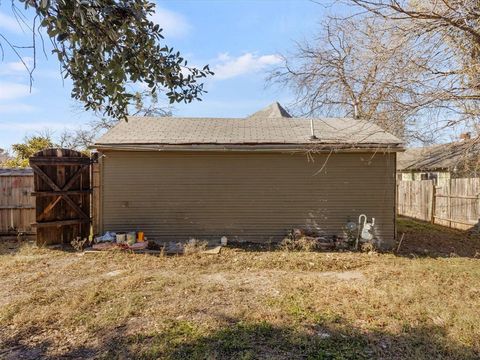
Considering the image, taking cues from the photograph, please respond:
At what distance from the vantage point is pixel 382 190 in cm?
847

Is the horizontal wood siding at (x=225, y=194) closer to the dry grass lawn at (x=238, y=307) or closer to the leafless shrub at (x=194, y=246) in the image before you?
the leafless shrub at (x=194, y=246)

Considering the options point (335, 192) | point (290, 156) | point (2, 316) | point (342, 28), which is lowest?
point (2, 316)

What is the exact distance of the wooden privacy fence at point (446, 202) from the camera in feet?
36.7

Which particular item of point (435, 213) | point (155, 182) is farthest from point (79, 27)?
point (435, 213)

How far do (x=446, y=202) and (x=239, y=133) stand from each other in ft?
26.6

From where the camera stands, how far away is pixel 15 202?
9.01 metres

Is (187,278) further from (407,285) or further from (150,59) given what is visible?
(150,59)

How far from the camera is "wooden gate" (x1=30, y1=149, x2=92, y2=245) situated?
26.4 ft

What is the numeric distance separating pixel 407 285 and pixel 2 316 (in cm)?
539

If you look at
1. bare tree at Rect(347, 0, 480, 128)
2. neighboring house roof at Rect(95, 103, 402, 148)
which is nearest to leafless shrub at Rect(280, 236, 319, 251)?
neighboring house roof at Rect(95, 103, 402, 148)

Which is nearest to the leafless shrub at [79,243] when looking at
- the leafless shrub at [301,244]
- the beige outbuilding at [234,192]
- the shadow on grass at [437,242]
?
the beige outbuilding at [234,192]

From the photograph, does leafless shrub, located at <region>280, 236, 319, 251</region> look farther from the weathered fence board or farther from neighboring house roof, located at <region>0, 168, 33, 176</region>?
the weathered fence board

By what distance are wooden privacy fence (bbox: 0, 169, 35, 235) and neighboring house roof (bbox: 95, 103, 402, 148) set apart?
2.40m

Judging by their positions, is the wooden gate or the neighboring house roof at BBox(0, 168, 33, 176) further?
the neighboring house roof at BBox(0, 168, 33, 176)
